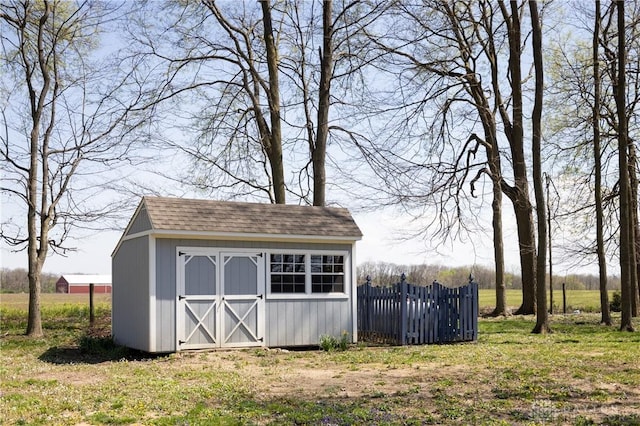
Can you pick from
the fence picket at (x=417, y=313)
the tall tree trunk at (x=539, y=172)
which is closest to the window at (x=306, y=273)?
the fence picket at (x=417, y=313)

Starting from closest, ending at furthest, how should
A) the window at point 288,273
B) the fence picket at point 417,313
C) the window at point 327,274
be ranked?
1. the window at point 288,273
2. the window at point 327,274
3. the fence picket at point 417,313

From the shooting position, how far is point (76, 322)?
23.5 m

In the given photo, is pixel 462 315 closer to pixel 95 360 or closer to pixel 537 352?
pixel 537 352

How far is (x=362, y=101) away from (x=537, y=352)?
34.7ft

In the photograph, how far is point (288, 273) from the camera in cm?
1602

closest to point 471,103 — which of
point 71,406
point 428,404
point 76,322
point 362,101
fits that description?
point 362,101

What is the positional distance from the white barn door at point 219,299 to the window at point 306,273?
38 cm

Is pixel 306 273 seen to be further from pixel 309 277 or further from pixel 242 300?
pixel 242 300

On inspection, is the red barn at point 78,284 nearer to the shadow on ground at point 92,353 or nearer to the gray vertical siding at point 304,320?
the shadow on ground at point 92,353

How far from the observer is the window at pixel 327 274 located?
1630 cm

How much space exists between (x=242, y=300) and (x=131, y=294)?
246cm

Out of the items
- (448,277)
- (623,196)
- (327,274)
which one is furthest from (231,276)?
(448,277)

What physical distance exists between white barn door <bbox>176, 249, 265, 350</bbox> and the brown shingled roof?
565mm

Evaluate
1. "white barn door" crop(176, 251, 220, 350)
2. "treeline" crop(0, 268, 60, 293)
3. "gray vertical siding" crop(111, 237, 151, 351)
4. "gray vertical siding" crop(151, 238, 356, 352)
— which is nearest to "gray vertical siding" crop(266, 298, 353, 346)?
"gray vertical siding" crop(151, 238, 356, 352)
